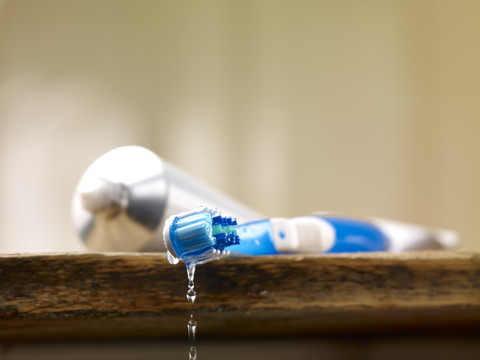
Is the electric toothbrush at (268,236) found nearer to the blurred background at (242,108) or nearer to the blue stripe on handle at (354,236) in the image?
the blue stripe on handle at (354,236)

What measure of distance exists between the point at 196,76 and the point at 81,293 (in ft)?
3.65

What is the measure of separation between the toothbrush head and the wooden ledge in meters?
0.03

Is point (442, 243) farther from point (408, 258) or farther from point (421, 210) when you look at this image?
point (421, 210)

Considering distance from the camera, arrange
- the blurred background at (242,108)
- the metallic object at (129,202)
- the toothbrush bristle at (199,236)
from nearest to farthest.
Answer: the toothbrush bristle at (199,236)
the metallic object at (129,202)
the blurred background at (242,108)

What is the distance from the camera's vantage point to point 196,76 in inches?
50.5

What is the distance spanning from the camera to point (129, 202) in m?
0.32

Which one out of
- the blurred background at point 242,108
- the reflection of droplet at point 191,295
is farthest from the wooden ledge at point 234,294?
the blurred background at point 242,108

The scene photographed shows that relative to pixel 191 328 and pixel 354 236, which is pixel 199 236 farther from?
pixel 354 236

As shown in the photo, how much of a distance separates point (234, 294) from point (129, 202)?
0.12 meters

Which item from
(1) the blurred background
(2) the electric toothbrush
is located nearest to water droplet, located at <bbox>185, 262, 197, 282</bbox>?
(2) the electric toothbrush

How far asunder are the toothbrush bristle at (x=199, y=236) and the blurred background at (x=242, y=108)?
1047mm

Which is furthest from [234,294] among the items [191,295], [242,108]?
[242,108]

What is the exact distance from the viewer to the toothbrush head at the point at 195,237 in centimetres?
19

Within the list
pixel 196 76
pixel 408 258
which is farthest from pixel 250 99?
pixel 408 258
